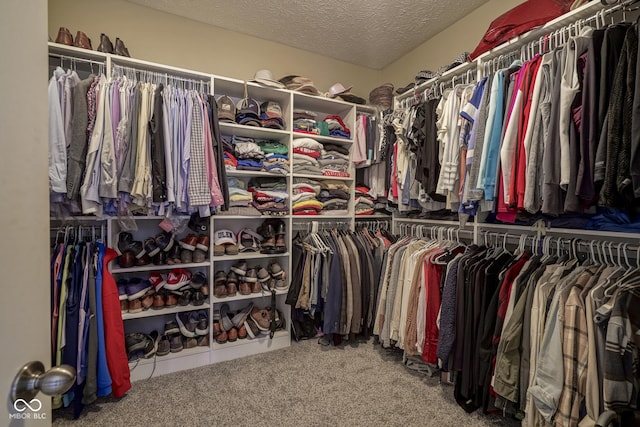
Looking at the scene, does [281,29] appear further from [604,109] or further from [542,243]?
[542,243]

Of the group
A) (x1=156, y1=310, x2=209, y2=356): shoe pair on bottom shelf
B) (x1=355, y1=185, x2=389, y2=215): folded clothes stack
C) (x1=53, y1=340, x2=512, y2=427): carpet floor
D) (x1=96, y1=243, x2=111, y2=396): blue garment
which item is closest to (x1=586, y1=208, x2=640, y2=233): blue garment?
(x1=53, y1=340, x2=512, y2=427): carpet floor

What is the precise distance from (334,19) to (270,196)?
5.13 ft

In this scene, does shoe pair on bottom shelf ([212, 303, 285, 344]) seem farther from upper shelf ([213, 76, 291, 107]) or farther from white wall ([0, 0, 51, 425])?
upper shelf ([213, 76, 291, 107])

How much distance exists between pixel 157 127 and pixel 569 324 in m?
2.35

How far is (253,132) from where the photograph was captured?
237cm

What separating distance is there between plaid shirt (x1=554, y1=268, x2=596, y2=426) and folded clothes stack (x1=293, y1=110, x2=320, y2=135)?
2128 mm

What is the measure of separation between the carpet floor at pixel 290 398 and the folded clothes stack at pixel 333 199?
4.06ft

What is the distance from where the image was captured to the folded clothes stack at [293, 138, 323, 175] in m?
2.48

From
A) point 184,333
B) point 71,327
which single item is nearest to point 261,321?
point 184,333

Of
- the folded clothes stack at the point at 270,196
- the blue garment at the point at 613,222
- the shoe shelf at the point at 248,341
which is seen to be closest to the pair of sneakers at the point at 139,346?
the shoe shelf at the point at 248,341

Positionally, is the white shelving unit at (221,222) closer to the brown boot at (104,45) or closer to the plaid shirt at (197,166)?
the brown boot at (104,45)

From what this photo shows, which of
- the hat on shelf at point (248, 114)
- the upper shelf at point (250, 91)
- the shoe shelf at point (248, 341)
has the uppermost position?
the upper shelf at point (250, 91)

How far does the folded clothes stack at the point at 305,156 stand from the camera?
8.13ft

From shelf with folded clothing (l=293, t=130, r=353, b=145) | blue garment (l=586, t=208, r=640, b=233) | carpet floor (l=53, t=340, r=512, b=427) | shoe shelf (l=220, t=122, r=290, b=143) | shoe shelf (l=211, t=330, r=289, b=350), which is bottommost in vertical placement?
carpet floor (l=53, t=340, r=512, b=427)
